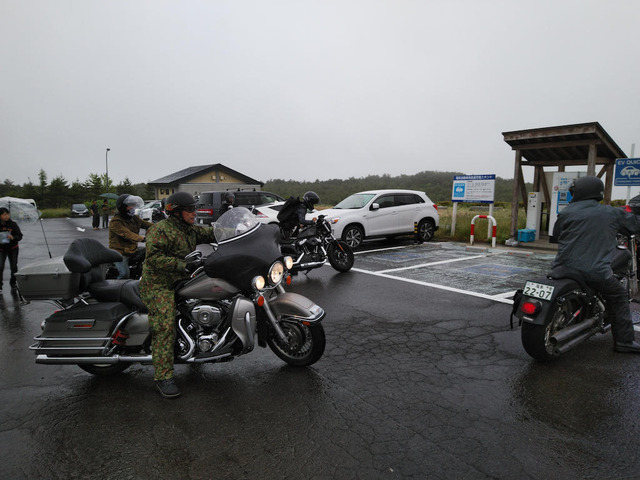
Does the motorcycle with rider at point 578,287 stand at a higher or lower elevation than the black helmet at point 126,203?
lower

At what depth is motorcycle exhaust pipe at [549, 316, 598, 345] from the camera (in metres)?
4.00

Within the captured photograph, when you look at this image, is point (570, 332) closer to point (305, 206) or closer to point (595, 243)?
point (595, 243)

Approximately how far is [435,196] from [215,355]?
7185cm

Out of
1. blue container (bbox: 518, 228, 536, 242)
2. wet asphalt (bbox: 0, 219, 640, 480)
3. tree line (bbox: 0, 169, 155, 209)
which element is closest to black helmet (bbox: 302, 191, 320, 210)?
wet asphalt (bbox: 0, 219, 640, 480)

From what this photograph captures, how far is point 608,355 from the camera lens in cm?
433

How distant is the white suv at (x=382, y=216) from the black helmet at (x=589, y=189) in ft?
26.3

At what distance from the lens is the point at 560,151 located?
12906mm

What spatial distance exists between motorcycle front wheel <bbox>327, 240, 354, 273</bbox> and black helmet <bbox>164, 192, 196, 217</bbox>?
5559mm

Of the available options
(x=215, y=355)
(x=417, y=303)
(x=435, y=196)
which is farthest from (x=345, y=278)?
(x=435, y=196)

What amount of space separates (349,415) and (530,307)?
2.05 metres

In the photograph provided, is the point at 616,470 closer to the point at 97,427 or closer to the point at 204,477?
the point at 204,477

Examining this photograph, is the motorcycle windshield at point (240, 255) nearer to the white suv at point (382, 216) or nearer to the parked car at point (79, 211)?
the white suv at point (382, 216)

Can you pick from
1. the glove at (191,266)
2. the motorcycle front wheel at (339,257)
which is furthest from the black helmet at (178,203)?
the motorcycle front wheel at (339,257)

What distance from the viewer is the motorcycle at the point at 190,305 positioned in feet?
11.3
